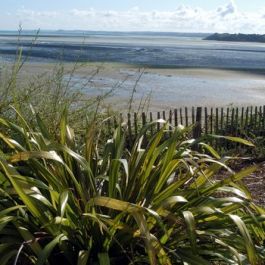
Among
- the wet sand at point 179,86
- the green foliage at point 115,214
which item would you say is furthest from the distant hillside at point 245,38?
the green foliage at point 115,214

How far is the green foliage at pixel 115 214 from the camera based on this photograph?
2695 millimetres

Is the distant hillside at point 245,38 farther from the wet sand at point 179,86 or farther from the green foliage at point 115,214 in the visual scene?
the green foliage at point 115,214

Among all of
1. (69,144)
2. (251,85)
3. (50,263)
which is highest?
(69,144)

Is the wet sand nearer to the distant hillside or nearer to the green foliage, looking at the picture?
the green foliage

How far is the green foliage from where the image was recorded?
270 centimetres

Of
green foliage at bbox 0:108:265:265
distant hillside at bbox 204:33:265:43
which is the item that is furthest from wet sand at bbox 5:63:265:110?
distant hillside at bbox 204:33:265:43

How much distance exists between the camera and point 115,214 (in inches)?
121

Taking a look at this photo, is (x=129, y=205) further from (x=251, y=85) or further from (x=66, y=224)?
(x=251, y=85)

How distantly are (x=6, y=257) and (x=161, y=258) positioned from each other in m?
0.80

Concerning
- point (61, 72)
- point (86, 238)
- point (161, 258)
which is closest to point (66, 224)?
point (86, 238)

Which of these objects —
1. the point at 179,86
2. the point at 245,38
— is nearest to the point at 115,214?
the point at 179,86

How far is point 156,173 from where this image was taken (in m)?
3.30

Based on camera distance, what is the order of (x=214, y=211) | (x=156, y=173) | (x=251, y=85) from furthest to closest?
(x=251, y=85) < (x=156, y=173) < (x=214, y=211)

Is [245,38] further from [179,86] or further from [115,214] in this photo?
[115,214]
